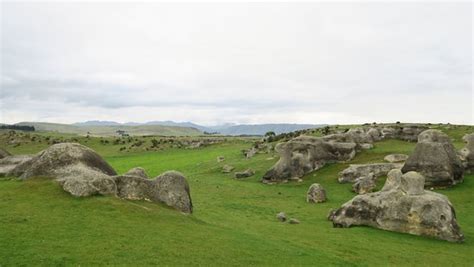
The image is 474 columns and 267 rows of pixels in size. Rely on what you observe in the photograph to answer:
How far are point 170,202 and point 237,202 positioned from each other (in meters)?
19.1

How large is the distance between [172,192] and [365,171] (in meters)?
35.4

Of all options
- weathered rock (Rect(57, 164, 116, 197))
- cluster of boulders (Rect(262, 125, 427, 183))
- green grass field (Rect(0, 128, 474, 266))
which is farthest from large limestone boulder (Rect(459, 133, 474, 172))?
weathered rock (Rect(57, 164, 116, 197))

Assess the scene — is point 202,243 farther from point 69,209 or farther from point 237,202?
point 237,202

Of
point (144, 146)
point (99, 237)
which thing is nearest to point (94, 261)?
point (99, 237)

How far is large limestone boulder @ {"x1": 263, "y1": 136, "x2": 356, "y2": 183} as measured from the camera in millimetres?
69000

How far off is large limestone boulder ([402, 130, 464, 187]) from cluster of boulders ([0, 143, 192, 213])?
33.5 m

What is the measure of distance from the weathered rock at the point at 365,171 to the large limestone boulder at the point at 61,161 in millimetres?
36653

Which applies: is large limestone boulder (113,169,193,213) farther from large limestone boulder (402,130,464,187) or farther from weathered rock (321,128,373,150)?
weathered rock (321,128,373,150)

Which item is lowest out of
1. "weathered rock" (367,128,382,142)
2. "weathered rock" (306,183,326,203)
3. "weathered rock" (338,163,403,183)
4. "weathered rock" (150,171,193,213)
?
"weathered rock" (306,183,326,203)

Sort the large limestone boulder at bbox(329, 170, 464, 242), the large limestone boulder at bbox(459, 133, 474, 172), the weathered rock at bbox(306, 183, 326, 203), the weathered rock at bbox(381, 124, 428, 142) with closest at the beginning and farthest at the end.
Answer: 1. the large limestone boulder at bbox(329, 170, 464, 242)
2. the weathered rock at bbox(306, 183, 326, 203)
3. the large limestone boulder at bbox(459, 133, 474, 172)
4. the weathered rock at bbox(381, 124, 428, 142)

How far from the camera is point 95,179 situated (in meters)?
31.7

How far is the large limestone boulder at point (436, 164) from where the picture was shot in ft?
177

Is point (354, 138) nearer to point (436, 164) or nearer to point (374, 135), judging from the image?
point (374, 135)

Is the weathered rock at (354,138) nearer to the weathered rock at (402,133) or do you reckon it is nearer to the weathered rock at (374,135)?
the weathered rock at (374,135)
